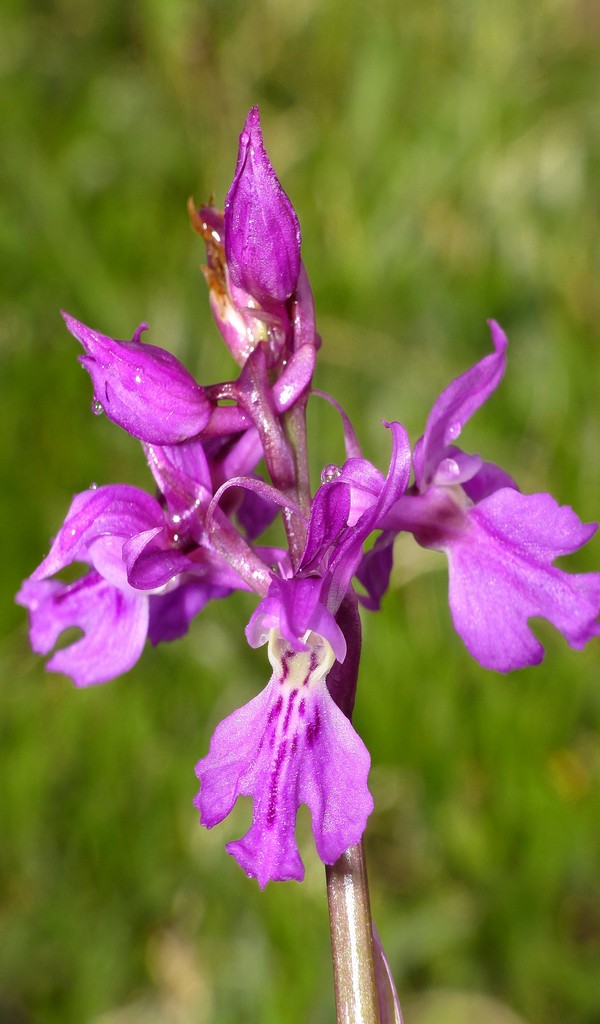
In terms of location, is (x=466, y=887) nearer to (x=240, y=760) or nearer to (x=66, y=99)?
(x=240, y=760)

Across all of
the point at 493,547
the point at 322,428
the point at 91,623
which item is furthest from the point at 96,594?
the point at 322,428

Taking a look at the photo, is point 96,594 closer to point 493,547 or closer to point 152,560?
point 152,560

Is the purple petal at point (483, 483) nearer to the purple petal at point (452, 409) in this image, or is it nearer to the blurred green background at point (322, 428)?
the purple petal at point (452, 409)

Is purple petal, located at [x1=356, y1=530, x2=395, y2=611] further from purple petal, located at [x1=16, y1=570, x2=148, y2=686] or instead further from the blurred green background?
the blurred green background

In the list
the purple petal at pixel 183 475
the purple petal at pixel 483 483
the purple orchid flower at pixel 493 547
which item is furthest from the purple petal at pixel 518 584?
the purple petal at pixel 183 475

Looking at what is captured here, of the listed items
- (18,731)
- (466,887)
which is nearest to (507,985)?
(466,887)

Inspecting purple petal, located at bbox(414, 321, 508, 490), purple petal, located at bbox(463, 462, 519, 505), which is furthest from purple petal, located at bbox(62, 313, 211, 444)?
purple petal, located at bbox(463, 462, 519, 505)
